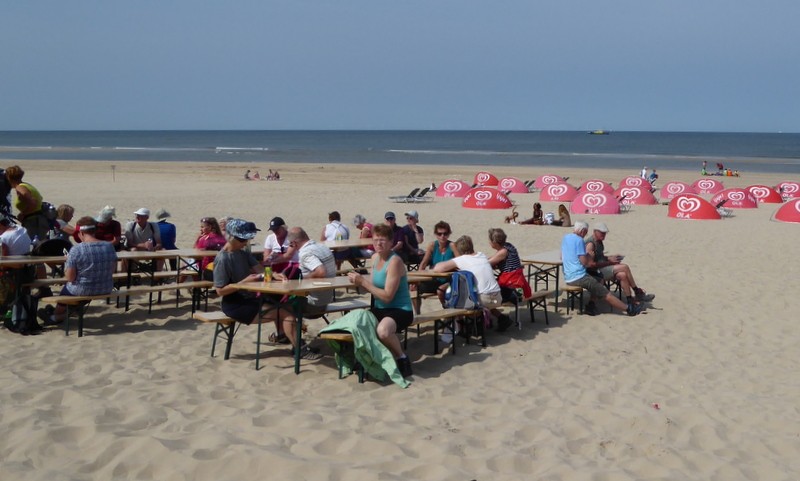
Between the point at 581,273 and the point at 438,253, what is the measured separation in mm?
1611

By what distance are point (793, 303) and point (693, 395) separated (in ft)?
14.0

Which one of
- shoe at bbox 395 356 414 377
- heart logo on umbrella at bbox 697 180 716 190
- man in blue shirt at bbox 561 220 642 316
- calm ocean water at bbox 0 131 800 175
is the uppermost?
calm ocean water at bbox 0 131 800 175

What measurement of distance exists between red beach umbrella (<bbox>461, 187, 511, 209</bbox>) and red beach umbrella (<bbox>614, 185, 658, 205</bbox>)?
3.84m

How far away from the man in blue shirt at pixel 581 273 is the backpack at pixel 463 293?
1803mm

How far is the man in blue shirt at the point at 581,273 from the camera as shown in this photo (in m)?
8.32

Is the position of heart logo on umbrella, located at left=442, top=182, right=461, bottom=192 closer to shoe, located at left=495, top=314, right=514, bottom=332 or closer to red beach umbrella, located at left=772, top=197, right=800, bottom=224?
red beach umbrella, located at left=772, top=197, right=800, bottom=224

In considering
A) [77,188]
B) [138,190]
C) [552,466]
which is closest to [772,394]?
[552,466]

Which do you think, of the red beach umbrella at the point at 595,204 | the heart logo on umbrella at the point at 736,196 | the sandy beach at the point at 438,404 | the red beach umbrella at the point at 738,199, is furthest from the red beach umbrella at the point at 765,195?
the sandy beach at the point at 438,404

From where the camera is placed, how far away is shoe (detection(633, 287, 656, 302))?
8.99m

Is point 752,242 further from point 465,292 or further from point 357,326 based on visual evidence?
point 357,326

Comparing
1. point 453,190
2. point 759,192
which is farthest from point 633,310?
point 759,192

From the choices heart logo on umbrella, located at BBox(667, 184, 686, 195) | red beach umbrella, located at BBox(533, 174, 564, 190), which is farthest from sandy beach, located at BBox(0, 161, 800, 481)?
red beach umbrella, located at BBox(533, 174, 564, 190)

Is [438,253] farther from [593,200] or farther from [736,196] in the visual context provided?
[736,196]

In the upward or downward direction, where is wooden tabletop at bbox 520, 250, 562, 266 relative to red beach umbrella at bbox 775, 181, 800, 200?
downward
